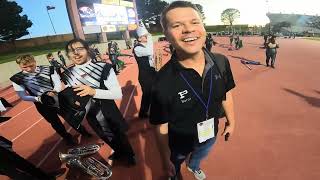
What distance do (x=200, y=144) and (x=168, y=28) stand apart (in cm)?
144

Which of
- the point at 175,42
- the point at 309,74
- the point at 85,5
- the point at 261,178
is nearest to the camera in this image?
the point at 175,42

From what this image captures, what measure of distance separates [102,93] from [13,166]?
5.30ft

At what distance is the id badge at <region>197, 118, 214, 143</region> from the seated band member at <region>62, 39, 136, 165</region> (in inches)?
48.7

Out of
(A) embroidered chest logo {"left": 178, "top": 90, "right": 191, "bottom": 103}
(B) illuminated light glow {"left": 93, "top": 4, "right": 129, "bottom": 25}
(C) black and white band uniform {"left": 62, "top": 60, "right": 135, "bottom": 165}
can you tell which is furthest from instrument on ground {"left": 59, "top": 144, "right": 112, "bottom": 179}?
(B) illuminated light glow {"left": 93, "top": 4, "right": 129, "bottom": 25}

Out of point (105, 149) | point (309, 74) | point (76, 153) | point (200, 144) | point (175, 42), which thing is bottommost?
point (309, 74)

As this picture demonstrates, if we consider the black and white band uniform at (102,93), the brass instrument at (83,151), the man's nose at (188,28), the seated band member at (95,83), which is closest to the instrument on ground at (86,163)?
the brass instrument at (83,151)

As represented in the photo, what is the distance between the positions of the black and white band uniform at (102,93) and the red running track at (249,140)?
94 centimetres

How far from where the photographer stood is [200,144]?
2785 mm

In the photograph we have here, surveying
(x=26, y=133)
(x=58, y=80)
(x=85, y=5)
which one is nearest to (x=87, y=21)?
(x=85, y=5)

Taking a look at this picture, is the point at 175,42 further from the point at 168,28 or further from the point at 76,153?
the point at 76,153

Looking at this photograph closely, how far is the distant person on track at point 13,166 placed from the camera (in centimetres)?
321

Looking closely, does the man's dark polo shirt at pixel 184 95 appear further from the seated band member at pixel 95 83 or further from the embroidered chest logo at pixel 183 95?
the seated band member at pixel 95 83

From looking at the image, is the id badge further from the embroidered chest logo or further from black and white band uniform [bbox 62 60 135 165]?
black and white band uniform [bbox 62 60 135 165]

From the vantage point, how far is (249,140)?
15.3ft
